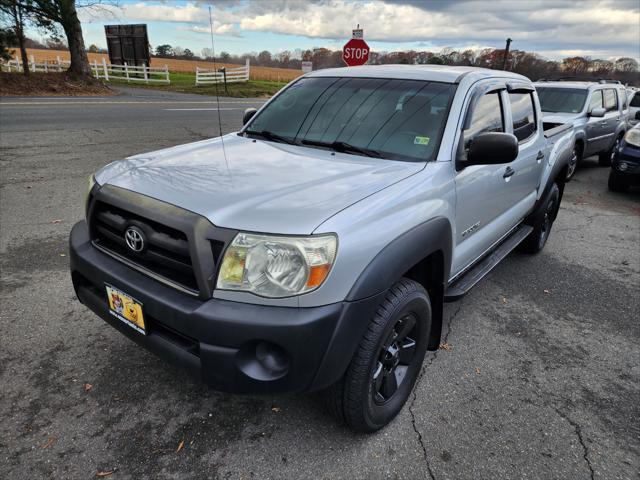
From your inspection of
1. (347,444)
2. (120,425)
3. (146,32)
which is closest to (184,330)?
(120,425)

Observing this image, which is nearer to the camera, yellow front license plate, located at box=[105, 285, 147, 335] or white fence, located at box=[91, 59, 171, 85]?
yellow front license plate, located at box=[105, 285, 147, 335]

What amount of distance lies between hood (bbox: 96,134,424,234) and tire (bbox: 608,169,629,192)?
22.4 ft

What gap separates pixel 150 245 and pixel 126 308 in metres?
0.33

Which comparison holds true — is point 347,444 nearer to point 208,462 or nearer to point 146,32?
point 208,462

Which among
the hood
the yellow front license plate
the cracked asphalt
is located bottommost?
the cracked asphalt

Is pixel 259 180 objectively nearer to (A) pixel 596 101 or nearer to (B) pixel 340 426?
(B) pixel 340 426

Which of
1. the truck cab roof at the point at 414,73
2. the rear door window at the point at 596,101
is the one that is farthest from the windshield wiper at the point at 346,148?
the rear door window at the point at 596,101

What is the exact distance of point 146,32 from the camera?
27109mm

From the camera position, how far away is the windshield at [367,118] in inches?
108

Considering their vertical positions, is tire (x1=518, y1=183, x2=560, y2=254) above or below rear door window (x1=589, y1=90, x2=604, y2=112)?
below

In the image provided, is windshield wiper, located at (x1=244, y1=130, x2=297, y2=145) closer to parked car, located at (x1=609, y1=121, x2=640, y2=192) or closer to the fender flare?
the fender flare

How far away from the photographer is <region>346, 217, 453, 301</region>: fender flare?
189cm

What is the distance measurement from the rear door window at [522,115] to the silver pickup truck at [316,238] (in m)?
0.42

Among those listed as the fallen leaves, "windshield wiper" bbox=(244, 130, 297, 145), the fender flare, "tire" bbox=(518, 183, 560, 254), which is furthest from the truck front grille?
"tire" bbox=(518, 183, 560, 254)
